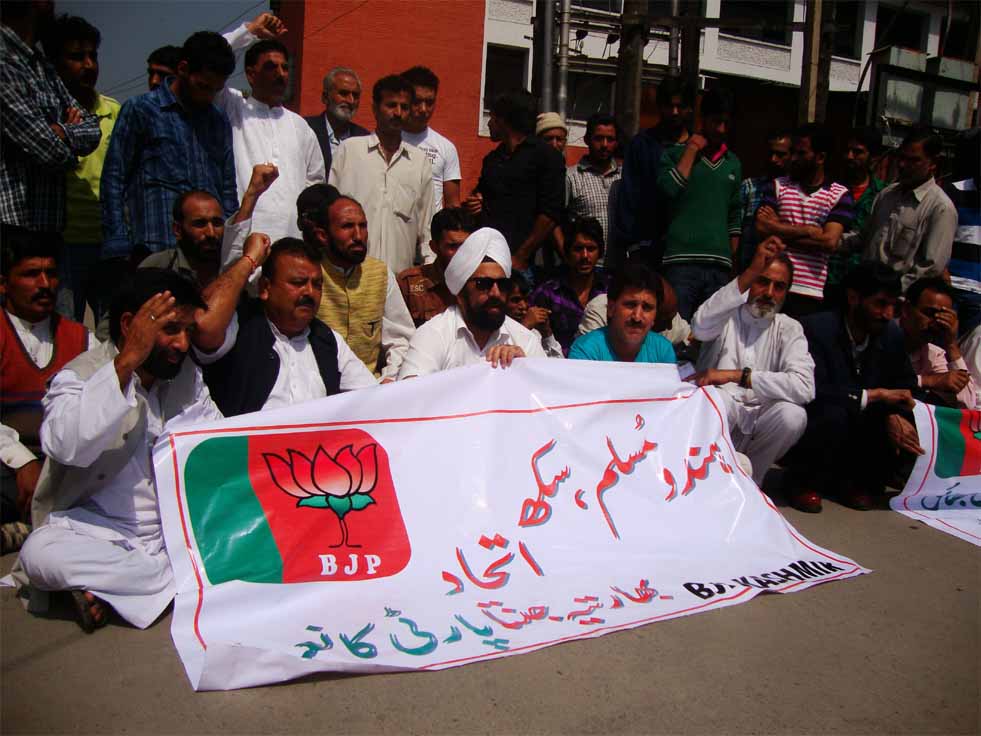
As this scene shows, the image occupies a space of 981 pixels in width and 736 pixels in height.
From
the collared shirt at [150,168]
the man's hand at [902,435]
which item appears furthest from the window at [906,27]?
the collared shirt at [150,168]

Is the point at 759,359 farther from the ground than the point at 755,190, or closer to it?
closer to it

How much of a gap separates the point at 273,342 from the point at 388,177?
1.98 metres

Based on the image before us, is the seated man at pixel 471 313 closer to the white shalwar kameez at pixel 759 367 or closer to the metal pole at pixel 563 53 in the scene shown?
the white shalwar kameez at pixel 759 367

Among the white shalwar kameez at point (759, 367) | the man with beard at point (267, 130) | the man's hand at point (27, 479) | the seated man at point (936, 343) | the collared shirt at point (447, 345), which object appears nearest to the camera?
the man's hand at point (27, 479)

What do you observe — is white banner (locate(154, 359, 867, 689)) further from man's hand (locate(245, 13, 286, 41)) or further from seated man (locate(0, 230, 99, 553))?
man's hand (locate(245, 13, 286, 41))

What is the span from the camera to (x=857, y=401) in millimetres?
5180

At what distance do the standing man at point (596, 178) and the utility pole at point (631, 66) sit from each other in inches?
68.5

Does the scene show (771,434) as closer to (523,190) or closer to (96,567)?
(523,190)

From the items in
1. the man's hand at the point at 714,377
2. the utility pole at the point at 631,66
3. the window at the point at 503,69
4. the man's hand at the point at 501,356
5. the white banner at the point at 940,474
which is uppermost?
the window at the point at 503,69

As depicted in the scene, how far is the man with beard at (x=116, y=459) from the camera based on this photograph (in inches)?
120

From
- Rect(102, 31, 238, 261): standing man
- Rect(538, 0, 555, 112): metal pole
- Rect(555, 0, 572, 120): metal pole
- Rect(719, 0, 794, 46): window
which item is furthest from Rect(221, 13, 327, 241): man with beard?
Rect(719, 0, 794, 46): window

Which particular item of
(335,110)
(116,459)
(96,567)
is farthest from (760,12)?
(96,567)

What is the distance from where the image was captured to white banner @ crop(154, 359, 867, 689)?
9.93 feet

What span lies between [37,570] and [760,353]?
3.75 m
